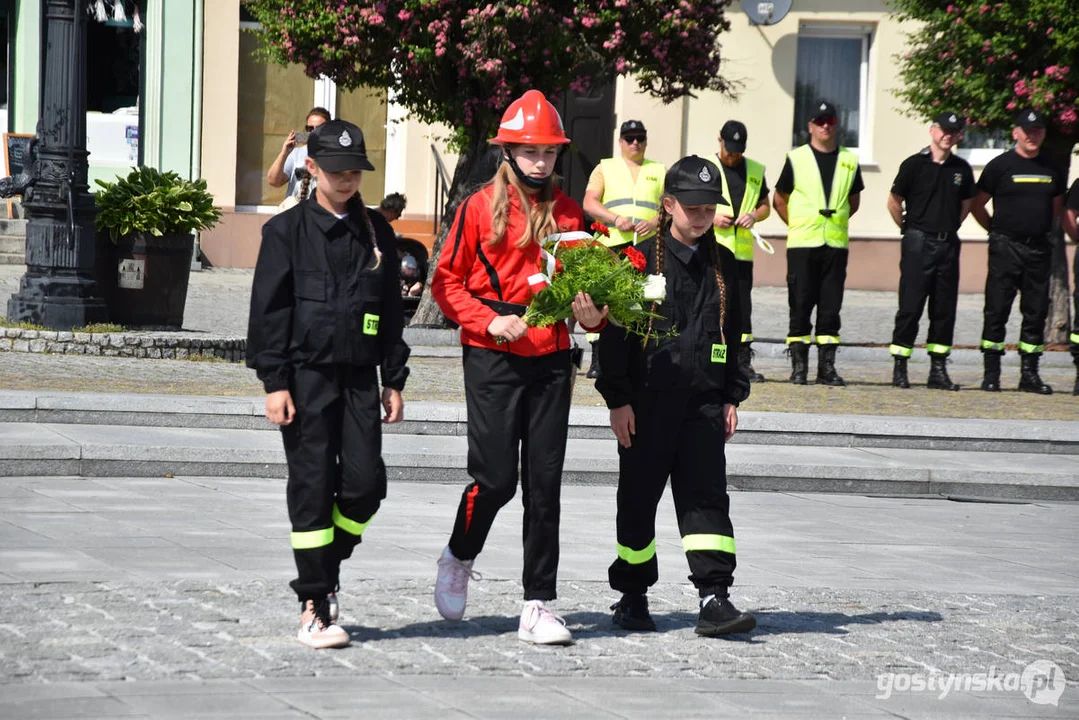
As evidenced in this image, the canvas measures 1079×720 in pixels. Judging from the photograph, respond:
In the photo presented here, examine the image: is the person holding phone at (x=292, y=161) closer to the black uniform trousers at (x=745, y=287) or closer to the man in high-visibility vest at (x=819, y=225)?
the black uniform trousers at (x=745, y=287)

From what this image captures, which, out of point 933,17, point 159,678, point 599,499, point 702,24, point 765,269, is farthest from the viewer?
point 765,269

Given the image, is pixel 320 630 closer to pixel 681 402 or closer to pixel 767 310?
pixel 681 402

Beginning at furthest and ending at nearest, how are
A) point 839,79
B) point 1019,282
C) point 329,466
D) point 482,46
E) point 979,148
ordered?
point 839,79, point 979,148, point 482,46, point 1019,282, point 329,466

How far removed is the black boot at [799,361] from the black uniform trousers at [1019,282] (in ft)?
4.64

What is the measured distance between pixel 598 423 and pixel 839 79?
566 inches

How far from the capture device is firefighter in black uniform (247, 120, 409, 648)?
211 inches

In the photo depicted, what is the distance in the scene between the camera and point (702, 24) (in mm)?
14734

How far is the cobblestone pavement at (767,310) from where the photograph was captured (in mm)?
15914

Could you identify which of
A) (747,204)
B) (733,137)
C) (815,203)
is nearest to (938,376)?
(815,203)

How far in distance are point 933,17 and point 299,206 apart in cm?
1164

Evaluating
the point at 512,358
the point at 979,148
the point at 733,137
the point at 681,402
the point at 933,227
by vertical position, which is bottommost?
the point at 681,402

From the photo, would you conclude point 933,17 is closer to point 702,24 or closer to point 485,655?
point 702,24

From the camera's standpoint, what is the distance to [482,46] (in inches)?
539

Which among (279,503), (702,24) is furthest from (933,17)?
(279,503)
